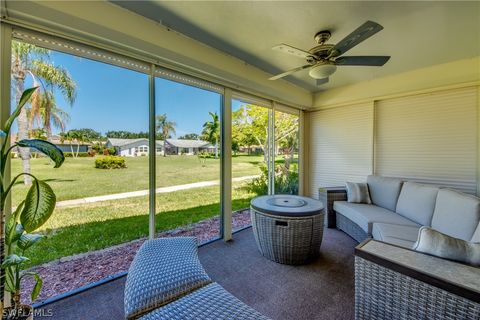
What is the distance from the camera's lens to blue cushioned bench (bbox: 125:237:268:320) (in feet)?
3.41

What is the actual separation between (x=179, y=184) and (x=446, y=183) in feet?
13.8

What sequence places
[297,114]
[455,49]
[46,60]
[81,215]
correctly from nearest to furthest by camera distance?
[46,60]
[81,215]
[455,49]
[297,114]

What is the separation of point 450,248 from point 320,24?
2.27 m

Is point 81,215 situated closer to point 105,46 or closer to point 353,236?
point 105,46

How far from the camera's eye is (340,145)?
14.4 ft

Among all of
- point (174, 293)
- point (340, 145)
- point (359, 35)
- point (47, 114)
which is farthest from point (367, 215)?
point (47, 114)

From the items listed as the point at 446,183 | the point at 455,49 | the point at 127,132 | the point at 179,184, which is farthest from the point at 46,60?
the point at 446,183

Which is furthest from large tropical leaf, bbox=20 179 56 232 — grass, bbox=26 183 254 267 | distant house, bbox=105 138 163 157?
distant house, bbox=105 138 163 157

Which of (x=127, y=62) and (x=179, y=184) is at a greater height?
(x=127, y=62)

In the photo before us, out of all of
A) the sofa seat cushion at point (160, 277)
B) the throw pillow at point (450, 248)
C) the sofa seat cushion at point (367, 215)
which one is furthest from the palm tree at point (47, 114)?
the sofa seat cushion at point (367, 215)

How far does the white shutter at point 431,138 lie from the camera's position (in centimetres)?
303

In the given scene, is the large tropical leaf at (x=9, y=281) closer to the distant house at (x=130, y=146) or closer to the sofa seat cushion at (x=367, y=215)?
the distant house at (x=130, y=146)

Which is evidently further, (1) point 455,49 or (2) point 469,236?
(1) point 455,49

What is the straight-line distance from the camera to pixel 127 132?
2.40 m
